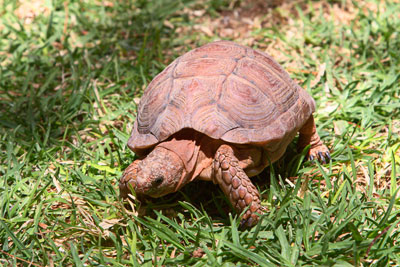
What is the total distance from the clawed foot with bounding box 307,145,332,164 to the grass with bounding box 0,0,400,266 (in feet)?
0.30

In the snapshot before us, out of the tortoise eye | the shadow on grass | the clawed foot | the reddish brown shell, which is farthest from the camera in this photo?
the shadow on grass

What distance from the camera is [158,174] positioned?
2.68 metres

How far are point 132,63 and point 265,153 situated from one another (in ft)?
7.66

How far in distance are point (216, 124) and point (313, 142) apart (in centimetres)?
103

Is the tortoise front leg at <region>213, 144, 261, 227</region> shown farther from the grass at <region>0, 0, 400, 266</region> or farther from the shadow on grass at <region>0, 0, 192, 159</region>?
the shadow on grass at <region>0, 0, 192, 159</region>

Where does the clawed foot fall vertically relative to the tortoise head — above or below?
below

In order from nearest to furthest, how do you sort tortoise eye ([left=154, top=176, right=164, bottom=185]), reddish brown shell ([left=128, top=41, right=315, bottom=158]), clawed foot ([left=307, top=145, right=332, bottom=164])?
tortoise eye ([left=154, top=176, right=164, bottom=185]) < reddish brown shell ([left=128, top=41, right=315, bottom=158]) < clawed foot ([left=307, top=145, right=332, bottom=164])

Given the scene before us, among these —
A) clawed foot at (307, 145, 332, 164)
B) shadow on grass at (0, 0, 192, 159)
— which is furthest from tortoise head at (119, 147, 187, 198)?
shadow on grass at (0, 0, 192, 159)

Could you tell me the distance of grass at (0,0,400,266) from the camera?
2695 mm

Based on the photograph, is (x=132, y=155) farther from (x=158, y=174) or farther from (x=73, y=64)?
(x=73, y=64)

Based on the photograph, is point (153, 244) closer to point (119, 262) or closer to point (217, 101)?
point (119, 262)

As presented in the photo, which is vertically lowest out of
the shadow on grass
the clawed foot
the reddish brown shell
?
the clawed foot

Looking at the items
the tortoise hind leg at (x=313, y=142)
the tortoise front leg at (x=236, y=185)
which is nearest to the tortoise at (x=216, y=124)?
the tortoise front leg at (x=236, y=185)

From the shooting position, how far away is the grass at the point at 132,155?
2695 millimetres
